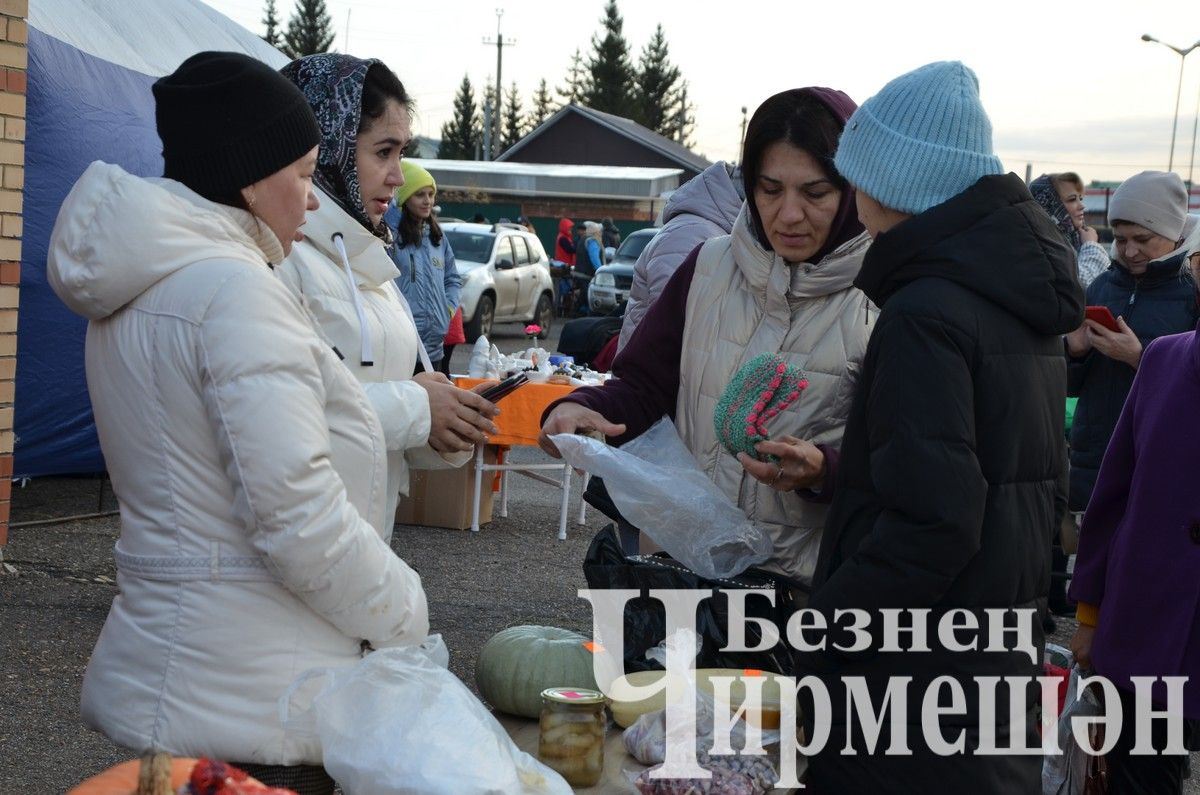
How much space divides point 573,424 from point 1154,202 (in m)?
3.52

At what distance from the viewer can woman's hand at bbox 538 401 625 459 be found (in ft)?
9.61

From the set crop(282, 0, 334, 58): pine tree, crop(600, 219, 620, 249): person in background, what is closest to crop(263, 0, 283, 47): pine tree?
crop(282, 0, 334, 58): pine tree

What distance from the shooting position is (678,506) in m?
2.78

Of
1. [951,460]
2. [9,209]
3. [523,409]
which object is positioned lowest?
[523,409]

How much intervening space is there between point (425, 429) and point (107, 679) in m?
0.85

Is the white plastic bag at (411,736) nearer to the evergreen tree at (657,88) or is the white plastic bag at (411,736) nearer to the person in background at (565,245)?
the person in background at (565,245)

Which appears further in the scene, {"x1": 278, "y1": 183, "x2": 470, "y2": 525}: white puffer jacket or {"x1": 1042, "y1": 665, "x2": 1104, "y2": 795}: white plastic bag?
{"x1": 1042, "y1": 665, "x2": 1104, "y2": 795}: white plastic bag

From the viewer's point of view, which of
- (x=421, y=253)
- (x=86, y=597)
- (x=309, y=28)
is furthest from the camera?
(x=309, y=28)

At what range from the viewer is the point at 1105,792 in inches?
122

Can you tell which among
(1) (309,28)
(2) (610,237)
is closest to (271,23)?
(1) (309,28)

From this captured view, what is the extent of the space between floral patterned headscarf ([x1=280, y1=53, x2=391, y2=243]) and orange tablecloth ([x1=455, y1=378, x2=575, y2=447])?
5.39 m

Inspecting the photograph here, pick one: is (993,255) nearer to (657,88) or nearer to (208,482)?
(208,482)

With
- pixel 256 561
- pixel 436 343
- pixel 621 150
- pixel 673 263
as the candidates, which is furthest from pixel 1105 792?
pixel 621 150

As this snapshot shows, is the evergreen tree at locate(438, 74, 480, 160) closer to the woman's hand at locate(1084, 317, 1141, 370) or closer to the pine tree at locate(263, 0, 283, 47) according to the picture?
the pine tree at locate(263, 0, 283, 47)
